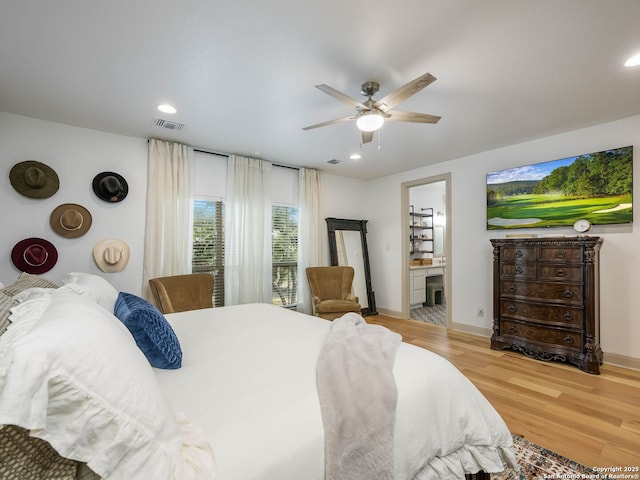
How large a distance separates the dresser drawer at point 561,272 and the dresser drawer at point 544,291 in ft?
0.22

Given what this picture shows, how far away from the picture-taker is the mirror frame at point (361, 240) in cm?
516

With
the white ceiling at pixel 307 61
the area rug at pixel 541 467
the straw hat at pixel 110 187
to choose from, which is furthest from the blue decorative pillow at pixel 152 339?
the straw hat at pixel 110 187

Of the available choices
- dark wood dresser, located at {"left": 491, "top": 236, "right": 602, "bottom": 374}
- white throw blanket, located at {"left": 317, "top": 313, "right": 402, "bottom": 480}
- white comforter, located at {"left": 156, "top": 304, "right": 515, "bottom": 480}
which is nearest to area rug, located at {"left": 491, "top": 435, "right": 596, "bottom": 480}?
white comforter, located at {"left": 156, "top": 304, "right": 515, "bottom": 480}

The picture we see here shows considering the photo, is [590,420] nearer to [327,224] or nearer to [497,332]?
[497,332]

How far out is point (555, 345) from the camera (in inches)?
124

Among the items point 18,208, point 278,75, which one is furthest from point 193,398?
point 18,208

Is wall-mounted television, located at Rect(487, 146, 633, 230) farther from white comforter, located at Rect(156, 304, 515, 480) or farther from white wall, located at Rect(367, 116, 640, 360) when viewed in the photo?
white comforter, located at Rect(156, 304, 515, 480)

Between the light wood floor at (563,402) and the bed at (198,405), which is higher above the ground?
the bed at (198,405)

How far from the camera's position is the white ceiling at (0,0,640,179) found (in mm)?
1668

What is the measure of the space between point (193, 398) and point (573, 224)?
404 centimetres

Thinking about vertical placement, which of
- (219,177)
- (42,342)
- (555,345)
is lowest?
(555,345)

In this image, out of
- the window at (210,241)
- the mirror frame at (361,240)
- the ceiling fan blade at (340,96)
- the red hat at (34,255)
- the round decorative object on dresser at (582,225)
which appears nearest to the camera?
the ceiling fan blade at (340,96)

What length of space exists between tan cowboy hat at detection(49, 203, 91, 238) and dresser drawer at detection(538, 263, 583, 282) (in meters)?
5.01

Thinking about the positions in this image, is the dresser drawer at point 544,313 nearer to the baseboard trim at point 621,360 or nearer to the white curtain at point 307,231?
the baseboard trim at point 621,360
